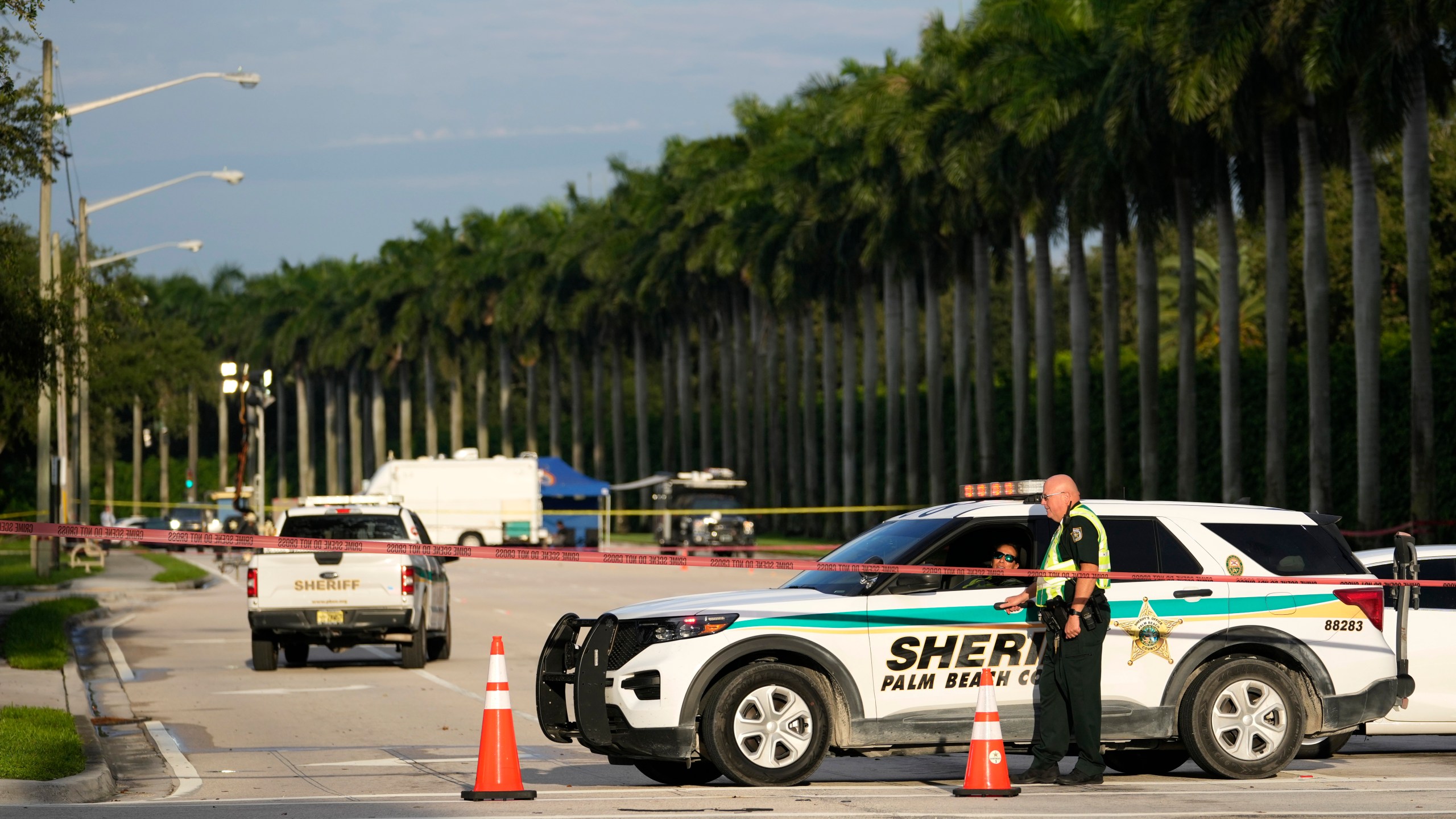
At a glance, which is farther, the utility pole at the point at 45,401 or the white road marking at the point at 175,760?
the utility pole at the point at 45,401

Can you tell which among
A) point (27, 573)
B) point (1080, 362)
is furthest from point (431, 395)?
point (27, 573)

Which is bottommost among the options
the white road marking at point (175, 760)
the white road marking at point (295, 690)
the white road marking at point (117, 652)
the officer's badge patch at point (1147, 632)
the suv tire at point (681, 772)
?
the white road marking at point (295, 690)

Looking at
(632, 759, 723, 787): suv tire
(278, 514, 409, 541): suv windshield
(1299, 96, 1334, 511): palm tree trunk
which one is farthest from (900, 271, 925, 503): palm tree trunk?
(632, 759, 723, 787): suv tire

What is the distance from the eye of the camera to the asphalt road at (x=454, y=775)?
9.88 metres

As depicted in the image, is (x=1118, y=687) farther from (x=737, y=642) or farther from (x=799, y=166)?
(x=799, y=166)

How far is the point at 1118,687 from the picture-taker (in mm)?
10867

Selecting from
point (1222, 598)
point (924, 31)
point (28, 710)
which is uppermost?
point (924, 31)

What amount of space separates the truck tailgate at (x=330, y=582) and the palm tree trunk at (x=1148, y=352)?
1168 inches

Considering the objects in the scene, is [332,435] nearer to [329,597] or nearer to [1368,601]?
[329,597]

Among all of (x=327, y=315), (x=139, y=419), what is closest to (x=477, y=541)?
(x=327, y=315)

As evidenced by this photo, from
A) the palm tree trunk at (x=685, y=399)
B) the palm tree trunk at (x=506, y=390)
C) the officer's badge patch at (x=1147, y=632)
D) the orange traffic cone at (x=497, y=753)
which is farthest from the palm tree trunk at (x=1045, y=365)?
the palm tree trunk at (x=506, y=390)

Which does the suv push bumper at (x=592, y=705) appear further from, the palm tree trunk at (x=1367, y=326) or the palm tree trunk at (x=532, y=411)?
the palm tree trunk at (x=532, y=411)

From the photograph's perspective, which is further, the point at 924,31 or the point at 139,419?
the point at 139,419

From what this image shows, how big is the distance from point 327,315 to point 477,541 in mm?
56740
